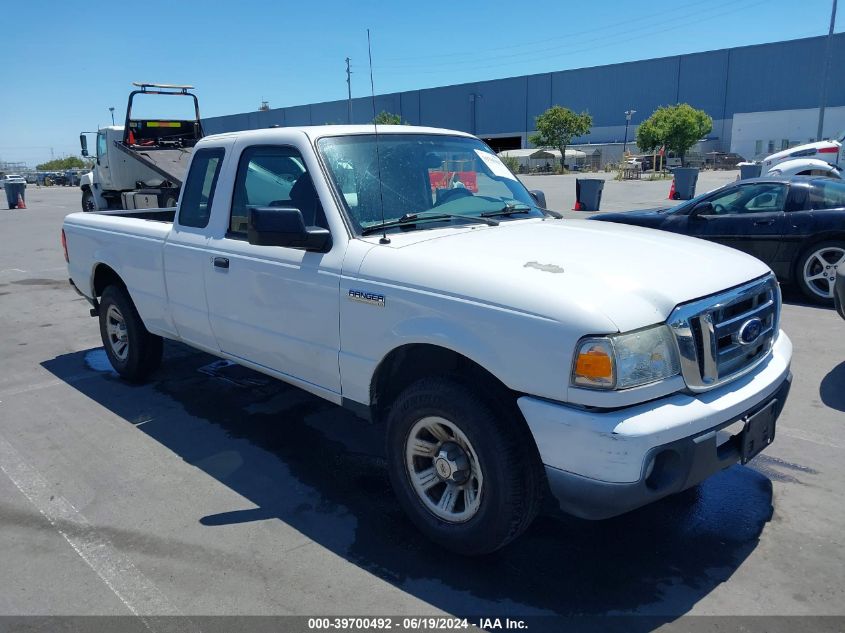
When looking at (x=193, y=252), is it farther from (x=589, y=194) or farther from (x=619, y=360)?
(x=589, y=194)

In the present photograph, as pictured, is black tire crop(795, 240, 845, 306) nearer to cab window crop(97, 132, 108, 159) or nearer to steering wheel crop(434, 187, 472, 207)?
steering wheel crop(434, 187, 472, 207)

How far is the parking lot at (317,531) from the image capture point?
3.01 meters

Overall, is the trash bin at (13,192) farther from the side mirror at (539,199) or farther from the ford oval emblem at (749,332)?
the ford oval emblem at (749,332)

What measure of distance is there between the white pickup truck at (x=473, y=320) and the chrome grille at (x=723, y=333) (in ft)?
0.04

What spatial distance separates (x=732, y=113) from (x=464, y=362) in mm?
79154

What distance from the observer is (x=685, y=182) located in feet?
77.7

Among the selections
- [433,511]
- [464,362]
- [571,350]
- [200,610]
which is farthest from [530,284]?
[200,610]

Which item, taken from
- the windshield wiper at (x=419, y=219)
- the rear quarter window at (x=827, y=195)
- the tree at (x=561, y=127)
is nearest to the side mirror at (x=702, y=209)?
the rear quarter window at (x=827, y=195)

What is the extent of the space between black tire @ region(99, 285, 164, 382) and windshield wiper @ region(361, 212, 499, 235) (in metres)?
2.88

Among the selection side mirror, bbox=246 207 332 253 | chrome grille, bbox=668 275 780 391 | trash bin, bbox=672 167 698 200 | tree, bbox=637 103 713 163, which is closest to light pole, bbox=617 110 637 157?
tree, bbox=637 103 713 163

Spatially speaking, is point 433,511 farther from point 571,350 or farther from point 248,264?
point 248,264

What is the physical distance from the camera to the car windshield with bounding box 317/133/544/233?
3822 millimetres

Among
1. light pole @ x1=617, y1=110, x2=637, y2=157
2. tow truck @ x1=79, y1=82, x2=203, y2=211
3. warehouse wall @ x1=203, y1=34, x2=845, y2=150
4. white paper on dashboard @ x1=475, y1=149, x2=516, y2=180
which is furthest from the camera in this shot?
light pole @ x1=617, y1=110, x2=637, y2=157

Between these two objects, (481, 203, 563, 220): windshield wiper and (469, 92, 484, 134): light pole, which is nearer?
(481, 203, 563, 220): windshield wiper
